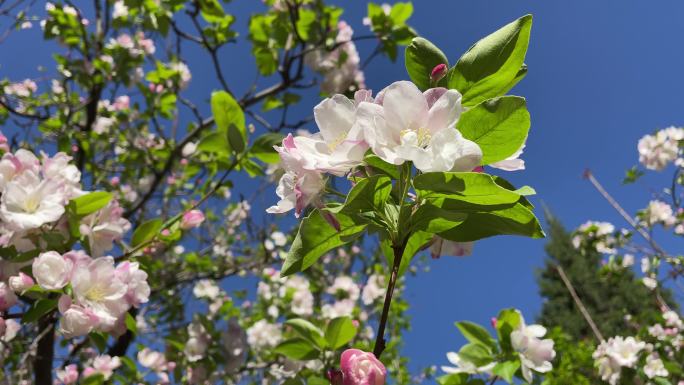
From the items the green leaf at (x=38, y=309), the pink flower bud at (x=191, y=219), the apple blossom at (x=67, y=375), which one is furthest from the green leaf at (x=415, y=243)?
the apple blossom at (x=67, y=375)

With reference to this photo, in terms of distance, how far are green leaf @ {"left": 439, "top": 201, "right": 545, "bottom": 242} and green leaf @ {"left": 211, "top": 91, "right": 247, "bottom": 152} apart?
3.04ft

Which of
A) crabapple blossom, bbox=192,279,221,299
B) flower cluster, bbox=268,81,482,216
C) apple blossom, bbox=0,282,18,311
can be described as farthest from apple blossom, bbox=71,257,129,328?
crabapple blossom, bbox=192,279,221,299

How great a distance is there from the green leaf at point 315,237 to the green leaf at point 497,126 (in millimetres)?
172

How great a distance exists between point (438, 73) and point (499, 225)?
202 millimetres

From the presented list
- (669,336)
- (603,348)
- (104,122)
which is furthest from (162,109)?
(669,336)

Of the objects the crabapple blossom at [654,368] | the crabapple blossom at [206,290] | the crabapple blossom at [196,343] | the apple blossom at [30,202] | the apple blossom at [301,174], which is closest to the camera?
the apple blossom at [301,174]

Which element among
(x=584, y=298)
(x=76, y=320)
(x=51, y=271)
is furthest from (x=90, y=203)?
(x=584, y=298)

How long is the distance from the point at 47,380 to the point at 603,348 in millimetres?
2790

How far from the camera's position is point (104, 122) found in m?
3.51

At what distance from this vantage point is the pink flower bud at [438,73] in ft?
2.00

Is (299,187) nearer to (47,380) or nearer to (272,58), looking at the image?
(47,380)

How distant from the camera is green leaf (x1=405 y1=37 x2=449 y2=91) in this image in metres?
0.63

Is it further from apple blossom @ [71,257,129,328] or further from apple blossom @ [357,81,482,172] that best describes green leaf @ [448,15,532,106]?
apple blossom @ [71,257,129,328]

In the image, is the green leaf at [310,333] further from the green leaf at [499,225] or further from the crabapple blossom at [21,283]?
the green leaf at [499,225]
